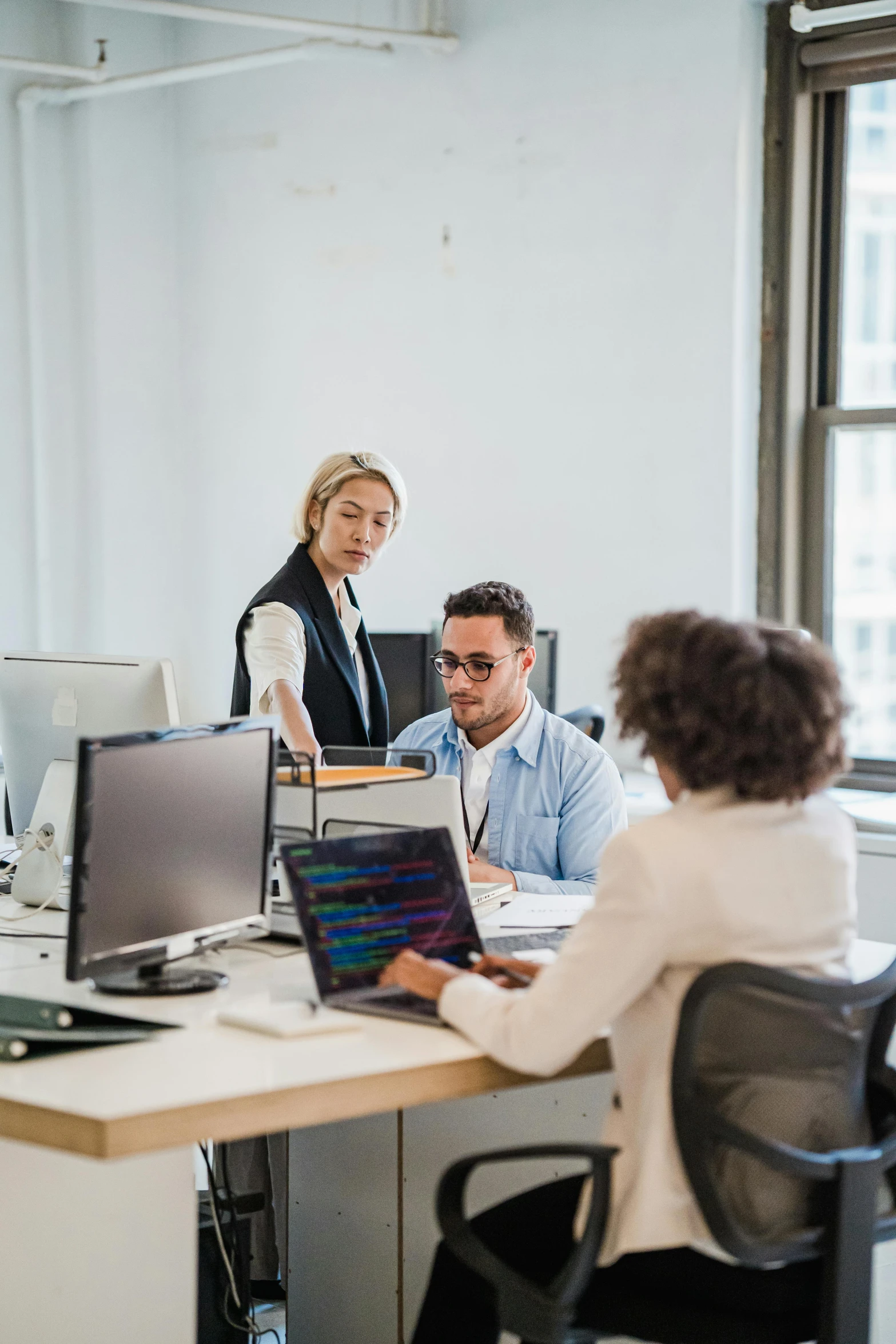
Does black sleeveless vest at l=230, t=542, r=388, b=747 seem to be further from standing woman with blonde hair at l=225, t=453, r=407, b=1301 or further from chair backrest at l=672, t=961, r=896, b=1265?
chair backrest at l=672, t=961, r=896, b=1265

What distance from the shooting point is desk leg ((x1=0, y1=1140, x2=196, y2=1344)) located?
5.07 ft

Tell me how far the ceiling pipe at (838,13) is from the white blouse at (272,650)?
1899 mm

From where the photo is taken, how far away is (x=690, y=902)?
1.33m

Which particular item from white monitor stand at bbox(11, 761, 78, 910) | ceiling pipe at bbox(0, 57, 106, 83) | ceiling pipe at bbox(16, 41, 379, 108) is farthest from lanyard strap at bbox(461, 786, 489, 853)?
ceiling pipe at bbox(0, 57, 106, 83)

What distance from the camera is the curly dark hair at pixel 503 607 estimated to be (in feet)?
8.39

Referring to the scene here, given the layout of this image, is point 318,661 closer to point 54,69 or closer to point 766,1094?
point 766,1094

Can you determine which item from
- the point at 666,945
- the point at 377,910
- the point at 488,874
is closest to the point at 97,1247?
the point at 377,910

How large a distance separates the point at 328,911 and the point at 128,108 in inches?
136

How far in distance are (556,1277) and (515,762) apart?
4.09ft

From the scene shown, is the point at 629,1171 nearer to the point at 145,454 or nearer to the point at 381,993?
the point at 381,993

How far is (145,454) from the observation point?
174 inches

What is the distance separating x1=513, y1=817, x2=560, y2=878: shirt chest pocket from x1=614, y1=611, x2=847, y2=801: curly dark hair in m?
1.10

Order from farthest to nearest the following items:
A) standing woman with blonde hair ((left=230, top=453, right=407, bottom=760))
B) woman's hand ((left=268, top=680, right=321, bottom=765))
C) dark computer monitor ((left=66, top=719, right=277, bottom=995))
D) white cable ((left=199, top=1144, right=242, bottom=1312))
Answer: standing woman with blonde hair ((left=230, top=453, right=407, bottom=760)) < woman's hand ((left=268, top=680, right=321, bottom=765)) < white cable ((left=199, top=1144, right=242, bottom=1312)) < dark computer monitor ((left=66, top=719, right=277, bottom=995))

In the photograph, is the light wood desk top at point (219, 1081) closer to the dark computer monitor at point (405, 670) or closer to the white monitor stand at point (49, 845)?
the white monitor stand at point (49, 845)
